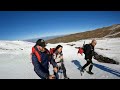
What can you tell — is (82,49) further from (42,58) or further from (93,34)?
(42,58)

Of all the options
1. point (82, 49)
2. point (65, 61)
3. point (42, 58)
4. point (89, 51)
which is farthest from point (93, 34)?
point (42, 58)

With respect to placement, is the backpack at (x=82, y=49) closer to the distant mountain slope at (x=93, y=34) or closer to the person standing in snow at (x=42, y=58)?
the distant mountain slope at (x=93, y=34)

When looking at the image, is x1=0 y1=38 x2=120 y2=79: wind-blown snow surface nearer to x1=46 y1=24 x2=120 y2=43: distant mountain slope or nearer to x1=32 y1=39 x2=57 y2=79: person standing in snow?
x1=46 y1=24 x2=120 y2=43: distant mountain slope

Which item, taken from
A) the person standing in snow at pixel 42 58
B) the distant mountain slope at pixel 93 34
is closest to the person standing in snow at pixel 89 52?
the distant mountain slope at pixel 93 34

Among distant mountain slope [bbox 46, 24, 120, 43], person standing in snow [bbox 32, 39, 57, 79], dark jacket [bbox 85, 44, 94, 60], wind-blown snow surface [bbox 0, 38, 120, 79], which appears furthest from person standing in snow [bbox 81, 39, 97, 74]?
person standing in snow [bbox 32, 39, 57, 79]

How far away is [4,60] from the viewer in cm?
517

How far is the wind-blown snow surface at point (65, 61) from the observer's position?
4.69 m

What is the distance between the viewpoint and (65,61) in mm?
5059

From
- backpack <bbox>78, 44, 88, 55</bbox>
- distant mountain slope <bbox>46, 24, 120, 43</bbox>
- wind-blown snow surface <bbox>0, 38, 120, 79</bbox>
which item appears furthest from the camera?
distant mountain slope <bbox>46, 24, 120, 43</bbox>

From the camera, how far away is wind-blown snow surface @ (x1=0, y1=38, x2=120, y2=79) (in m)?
4.69
